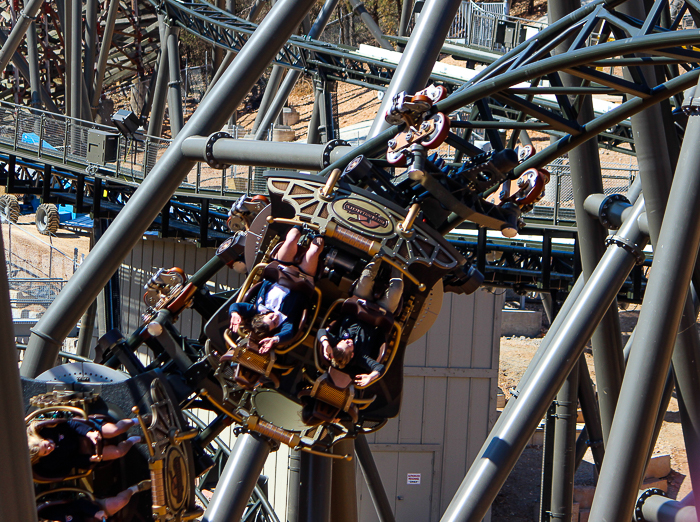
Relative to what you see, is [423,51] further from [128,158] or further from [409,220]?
[128,158]

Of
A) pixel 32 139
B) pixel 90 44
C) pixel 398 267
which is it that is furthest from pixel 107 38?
pixel 398 267

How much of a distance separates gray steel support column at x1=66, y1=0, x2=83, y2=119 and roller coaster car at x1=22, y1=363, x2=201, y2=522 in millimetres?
11439

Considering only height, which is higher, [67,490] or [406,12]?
[406,12]

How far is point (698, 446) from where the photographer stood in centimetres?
409

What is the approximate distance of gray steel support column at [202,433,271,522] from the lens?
412 centimetres

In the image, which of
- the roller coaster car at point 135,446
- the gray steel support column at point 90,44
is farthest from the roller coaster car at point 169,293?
the gray steel support column at point 90,44

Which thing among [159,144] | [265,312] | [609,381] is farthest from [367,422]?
[159,144]

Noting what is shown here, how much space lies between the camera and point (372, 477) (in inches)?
268

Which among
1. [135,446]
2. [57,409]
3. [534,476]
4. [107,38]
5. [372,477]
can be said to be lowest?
[534,476]

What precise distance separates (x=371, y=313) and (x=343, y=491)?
1919 millimetres

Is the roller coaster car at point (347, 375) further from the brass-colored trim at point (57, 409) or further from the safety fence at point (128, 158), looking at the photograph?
the safety fence at point (128, 158)

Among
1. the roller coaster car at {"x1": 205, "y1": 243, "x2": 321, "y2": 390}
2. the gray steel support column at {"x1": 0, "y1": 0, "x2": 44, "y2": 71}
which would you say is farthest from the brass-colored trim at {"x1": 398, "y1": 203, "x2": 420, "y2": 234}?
the gray steel support column at {"x1": 0, "y1": 0, "x2": 44, "y2": 71}

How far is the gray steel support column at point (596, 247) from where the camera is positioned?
5.20 metres

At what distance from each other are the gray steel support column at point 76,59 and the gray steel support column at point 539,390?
11.8m
